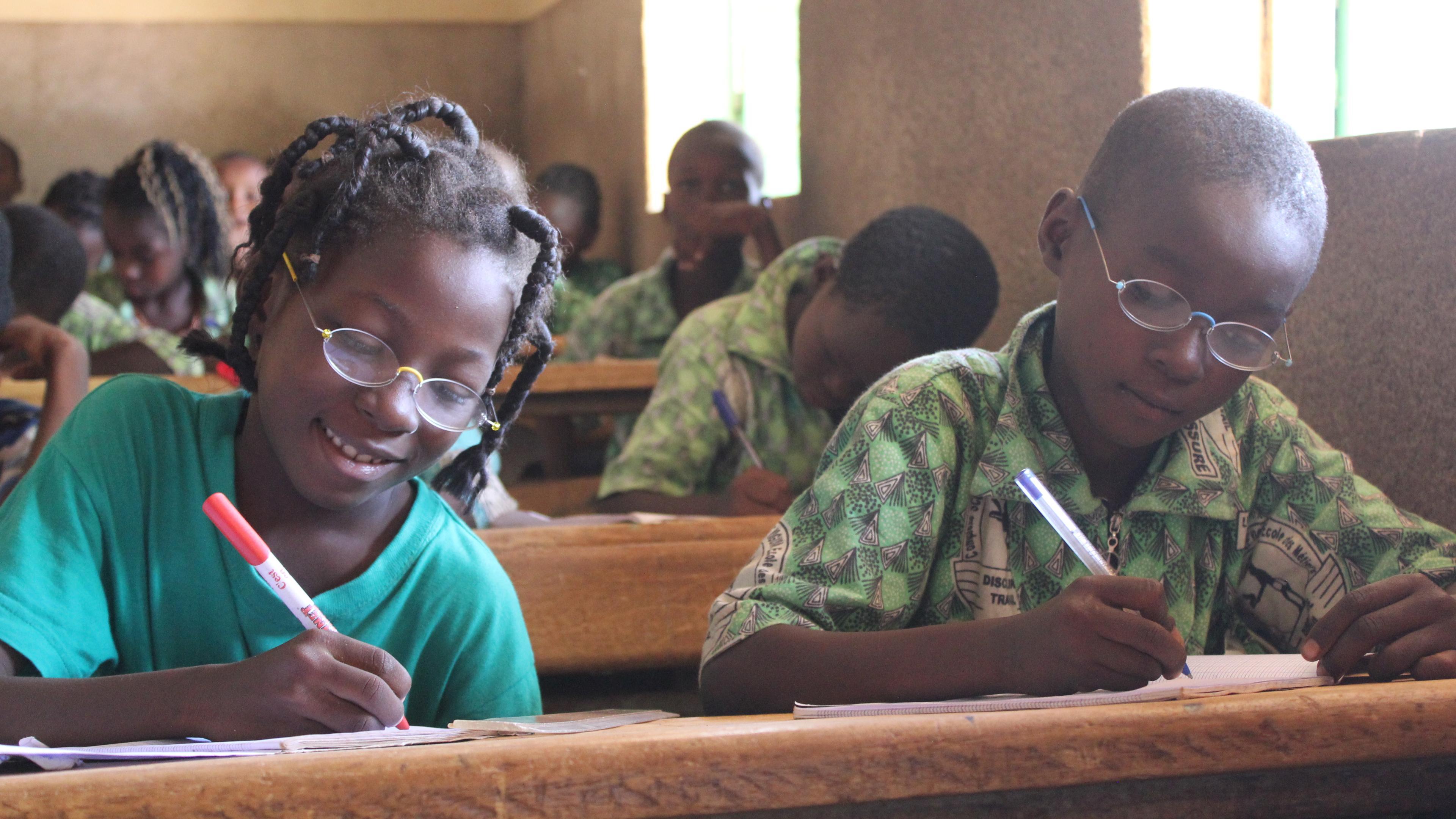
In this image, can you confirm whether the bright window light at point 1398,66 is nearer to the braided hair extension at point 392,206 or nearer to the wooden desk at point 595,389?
the braided hair extension at point 392,206

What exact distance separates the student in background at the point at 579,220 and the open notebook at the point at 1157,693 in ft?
14.0

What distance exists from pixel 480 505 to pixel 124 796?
144 cm

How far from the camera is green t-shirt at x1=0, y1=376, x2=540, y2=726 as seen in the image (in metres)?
1.17

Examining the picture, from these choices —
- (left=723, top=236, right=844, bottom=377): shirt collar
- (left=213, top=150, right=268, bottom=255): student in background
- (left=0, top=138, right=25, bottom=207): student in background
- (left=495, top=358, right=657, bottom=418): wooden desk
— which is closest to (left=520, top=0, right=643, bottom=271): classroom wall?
(left=213, top=150, right=268, bottom=255): student in background

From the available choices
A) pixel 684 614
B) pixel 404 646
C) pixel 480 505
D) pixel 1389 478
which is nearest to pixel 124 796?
pixel 404 646

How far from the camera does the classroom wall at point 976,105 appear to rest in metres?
2.37

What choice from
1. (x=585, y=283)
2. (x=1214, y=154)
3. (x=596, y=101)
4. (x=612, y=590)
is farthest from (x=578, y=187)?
(x=1214, y=154)

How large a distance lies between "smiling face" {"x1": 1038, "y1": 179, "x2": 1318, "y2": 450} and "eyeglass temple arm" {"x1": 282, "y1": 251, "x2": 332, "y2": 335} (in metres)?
0.75

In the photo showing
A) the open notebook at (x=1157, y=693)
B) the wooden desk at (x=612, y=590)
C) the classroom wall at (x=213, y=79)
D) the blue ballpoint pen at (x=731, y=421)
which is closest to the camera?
the open notebook at (x=1157, y=693)

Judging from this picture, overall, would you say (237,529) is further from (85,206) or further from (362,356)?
(85,206)

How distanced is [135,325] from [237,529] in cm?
356

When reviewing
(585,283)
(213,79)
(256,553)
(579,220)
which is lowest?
(585,283)

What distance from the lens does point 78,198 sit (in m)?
5.80

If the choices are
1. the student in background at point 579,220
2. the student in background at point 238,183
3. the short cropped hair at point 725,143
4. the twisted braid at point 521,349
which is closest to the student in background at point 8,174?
the student in background at point 238,183
